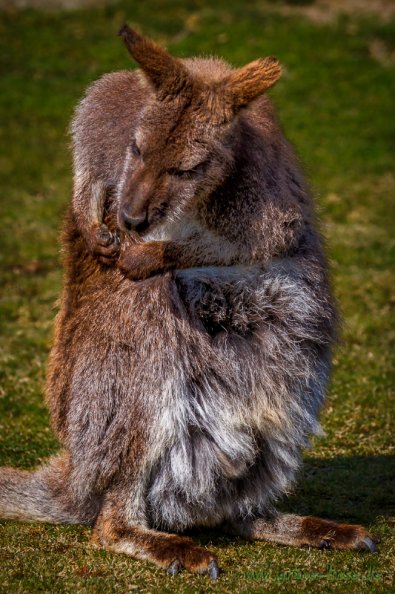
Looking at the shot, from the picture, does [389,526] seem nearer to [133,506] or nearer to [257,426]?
[257,426]

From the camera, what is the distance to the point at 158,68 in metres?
5.71

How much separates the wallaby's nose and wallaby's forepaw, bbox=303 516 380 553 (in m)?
2.07

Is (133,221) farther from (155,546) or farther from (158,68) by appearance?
(155,546)

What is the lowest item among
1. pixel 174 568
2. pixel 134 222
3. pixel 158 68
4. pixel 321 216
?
pixel 174 568

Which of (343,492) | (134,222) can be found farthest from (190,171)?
(343,492)

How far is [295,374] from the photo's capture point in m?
6.03

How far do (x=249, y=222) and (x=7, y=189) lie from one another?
375 inches

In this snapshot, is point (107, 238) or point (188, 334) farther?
point (107, 238)

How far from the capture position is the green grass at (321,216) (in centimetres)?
564

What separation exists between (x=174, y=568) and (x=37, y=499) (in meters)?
1.12

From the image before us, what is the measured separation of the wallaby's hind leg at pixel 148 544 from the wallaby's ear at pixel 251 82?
7.75 feet

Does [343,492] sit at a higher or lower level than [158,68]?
lower

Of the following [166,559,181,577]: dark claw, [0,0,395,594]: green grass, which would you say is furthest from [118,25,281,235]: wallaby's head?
[0,0,395,594]: green grass

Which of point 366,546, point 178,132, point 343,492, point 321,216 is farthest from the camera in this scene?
point 321,216
